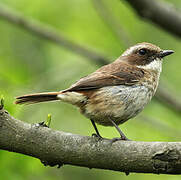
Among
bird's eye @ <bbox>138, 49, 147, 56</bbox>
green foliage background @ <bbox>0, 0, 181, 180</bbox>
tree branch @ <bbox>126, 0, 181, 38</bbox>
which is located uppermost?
tree branch @ <bbox>126, 0, 181, 38</bbox>

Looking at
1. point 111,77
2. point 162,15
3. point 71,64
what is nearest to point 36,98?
point 111,77

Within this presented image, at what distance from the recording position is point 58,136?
3.99m

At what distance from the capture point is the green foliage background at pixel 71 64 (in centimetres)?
782

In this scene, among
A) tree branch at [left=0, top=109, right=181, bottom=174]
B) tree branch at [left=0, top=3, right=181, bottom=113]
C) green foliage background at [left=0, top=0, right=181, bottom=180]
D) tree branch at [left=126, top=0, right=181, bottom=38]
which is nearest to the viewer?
tree branch at [left=0, top=109, right=181, bottom=174]

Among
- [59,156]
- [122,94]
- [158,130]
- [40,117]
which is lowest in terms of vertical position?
[40,117]

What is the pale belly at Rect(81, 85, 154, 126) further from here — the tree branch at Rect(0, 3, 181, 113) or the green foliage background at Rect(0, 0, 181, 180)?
the tree branch at Rect(0, 3, 181, 113)

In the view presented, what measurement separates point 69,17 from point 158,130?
346 cm

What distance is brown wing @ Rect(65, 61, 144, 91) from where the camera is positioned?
5.49 meters

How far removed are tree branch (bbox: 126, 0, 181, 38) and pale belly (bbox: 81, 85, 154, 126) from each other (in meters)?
1.55

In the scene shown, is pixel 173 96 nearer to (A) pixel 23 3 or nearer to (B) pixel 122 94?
(B) pixel 122 94

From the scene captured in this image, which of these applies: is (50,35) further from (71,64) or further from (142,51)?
(142,51)

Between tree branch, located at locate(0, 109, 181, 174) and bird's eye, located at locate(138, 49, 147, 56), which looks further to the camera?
bird's eye, located at locate(138, 49, 147, 56)

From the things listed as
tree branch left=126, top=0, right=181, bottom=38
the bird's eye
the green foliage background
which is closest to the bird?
the bird's eye

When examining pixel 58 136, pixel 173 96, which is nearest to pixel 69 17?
pixel 173 96
